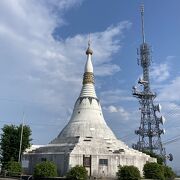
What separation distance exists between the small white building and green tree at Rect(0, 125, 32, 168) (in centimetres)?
273

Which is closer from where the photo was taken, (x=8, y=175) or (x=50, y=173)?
(x=50, y=173)

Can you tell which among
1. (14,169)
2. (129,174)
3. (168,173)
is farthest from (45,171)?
(168,173)

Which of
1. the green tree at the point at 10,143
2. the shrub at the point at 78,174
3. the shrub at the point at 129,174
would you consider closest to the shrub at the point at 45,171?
the shrub at the point at 78,174

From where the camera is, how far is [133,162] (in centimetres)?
5031

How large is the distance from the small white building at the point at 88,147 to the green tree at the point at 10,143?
2.73m

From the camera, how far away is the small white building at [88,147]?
48556 millimetres

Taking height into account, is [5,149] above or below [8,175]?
above

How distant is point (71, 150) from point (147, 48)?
43604 millimetres

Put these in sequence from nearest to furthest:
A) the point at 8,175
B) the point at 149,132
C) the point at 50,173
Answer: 1. the point at 50,173
2. the point at 8,175
3. the point at 149,132

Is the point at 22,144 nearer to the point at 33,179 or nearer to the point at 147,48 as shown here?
the point at 33,179

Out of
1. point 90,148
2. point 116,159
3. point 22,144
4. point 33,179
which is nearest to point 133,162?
point 116,159

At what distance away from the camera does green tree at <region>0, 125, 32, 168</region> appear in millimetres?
56875

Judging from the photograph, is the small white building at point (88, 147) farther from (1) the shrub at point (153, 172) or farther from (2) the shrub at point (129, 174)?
(2) the shrub at point (129, 174)

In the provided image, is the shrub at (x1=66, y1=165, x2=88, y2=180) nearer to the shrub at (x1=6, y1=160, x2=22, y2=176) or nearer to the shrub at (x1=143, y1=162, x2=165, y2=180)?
the shrub at (x1=143, y1=162, x2=165, y2=180)
